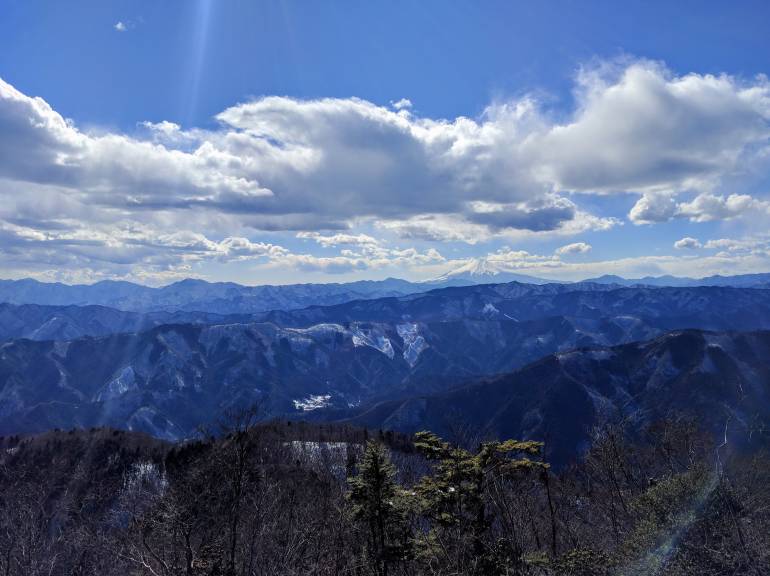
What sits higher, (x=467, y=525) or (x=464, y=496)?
(x=464, y=496)

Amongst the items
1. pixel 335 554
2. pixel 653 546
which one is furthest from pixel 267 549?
pixel 653 546

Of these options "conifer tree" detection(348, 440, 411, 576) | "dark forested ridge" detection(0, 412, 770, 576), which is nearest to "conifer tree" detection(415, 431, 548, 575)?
"dark forested ridge" detection(0, 412, 770, 576)

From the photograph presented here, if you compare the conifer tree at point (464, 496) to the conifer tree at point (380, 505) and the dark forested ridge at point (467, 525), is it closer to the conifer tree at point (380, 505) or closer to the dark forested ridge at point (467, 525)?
the dark forested ridge at point (467, 525)

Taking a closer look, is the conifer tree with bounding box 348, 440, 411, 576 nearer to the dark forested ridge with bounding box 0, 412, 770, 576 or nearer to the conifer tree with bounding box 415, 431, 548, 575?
the dark forested ridge with bounding box 0, 412, 770, 576

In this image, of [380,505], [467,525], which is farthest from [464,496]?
[380,505]

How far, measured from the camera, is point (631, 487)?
175ft

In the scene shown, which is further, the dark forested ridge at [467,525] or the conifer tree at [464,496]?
the conifer tree at [464,496]

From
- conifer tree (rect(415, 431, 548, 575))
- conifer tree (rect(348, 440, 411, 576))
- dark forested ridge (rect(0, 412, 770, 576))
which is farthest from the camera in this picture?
conifer tree (rect(415, 431, 548, 575))

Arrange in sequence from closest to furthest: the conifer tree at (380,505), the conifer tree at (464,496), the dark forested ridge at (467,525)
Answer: the dark forested ridge at (467,525) < the conifer tree at (380,505) < the conifer tree at (464,496)

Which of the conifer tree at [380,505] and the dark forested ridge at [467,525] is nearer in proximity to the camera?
the dark forested ridge at [467,525]

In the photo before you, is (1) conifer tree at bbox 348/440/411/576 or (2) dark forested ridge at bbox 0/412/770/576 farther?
(1) conifer tree at bbox 348/440/411/576

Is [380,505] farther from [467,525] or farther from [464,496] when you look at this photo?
[467,525]

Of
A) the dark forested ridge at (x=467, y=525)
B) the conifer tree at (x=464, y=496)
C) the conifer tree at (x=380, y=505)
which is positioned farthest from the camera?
the conifer tree at (x=464, y=496)

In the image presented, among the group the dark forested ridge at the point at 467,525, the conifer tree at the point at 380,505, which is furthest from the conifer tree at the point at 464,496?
the conifer tree at the point at 380,505
